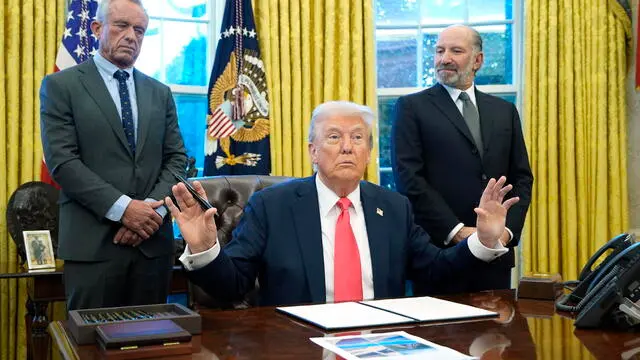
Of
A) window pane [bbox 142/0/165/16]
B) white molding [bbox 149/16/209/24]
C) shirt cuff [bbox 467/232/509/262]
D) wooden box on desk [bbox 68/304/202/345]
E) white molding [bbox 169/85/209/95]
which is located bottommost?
wooden box on desk [bbox 68/304/202/345]


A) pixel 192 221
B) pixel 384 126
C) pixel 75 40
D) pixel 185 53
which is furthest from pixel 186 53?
pixel 192 221

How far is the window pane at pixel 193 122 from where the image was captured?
16.0 feet

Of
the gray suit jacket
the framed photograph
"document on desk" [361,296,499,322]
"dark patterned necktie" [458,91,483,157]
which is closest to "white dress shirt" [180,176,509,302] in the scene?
"document on desk" [361,296,499,322]

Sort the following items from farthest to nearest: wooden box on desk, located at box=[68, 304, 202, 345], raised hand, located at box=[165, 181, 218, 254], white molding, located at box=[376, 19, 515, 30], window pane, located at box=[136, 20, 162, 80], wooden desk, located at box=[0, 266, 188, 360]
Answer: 1. white molding, located at box=[376, 19, 515, 30]
2. window pane, located at box=[136, 20, 162, 80]
3. wooden desk, located at box=[0, 266, 188, 360]
4. raised hand, located at box=[165, 181, 218, 254]
5. wooden box on desk, located at box=[68, 304, 202, 345]

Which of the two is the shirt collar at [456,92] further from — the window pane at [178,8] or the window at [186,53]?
the window pane at [178,8]

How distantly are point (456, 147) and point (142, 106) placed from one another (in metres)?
1.34

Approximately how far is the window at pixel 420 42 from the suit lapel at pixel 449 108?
213 cm

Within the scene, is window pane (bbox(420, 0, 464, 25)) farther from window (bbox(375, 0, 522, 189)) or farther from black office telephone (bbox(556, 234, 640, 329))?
black office telephone (bbox(556, 234, 640, 329))

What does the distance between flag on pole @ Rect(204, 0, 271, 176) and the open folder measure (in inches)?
113

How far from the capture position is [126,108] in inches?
109

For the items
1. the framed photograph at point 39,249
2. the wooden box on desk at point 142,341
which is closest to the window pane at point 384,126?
the framed photograph at point 39,249

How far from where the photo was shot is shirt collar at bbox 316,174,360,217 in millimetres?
2217

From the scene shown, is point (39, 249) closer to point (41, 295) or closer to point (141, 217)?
point (41, 295)

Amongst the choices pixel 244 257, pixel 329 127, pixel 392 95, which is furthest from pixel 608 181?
pixel 244 257
